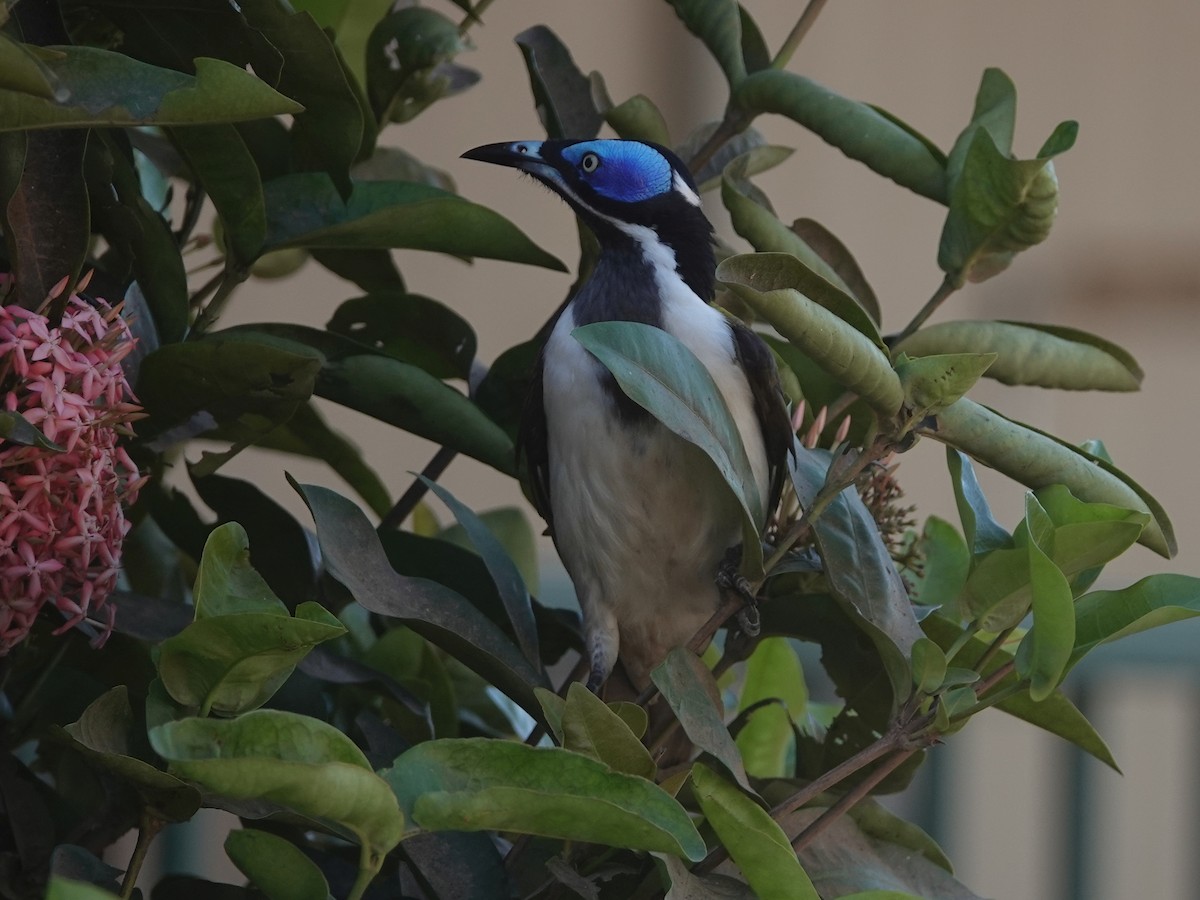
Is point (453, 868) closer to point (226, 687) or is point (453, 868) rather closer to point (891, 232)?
point (226, 687)

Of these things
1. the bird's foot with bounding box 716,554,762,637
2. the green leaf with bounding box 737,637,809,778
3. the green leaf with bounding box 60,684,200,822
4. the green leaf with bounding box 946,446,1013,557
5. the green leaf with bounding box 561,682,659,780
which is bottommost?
the green leaf with bounding box 60,684,200,822

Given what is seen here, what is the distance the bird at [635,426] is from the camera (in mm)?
977

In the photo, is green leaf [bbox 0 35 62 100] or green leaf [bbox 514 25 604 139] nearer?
green leaf [bbox 0 35 62 100]

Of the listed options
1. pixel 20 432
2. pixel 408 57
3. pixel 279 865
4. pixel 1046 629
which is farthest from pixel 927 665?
pixel 408 57

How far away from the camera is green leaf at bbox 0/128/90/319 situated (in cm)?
65

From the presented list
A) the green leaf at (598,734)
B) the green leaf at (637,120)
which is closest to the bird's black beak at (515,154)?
the green leaf at (637,120)

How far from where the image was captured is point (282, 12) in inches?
27.5

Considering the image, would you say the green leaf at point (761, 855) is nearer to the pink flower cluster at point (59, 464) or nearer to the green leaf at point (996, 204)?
the pink flower cluster at point (59, 464)

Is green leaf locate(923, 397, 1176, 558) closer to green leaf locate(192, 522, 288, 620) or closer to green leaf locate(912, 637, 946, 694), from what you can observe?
green leaf locate(912, 637, 946, 694)

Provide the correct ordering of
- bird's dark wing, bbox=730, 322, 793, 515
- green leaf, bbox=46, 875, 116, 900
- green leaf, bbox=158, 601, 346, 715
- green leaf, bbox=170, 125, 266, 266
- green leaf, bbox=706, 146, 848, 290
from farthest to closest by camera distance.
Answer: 1. bird's dark wing, bbox=730, 322, 793, 515
2. green leaf, bbox=706, 146, 848, 290
3. green leaf, bbox=170, 125, 266, 266
4. green leaf, bbox=158, 601, 346, 715
5. green leaf, bbox=46, 875, 116, 900

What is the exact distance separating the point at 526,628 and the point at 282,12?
0.35 metres

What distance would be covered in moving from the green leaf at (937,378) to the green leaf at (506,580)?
0.85 feet

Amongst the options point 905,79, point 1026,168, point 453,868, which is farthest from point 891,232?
point 453,868

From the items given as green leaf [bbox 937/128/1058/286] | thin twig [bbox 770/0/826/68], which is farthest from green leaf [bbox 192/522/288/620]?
thin twig [bbox 770/0/826/68]
